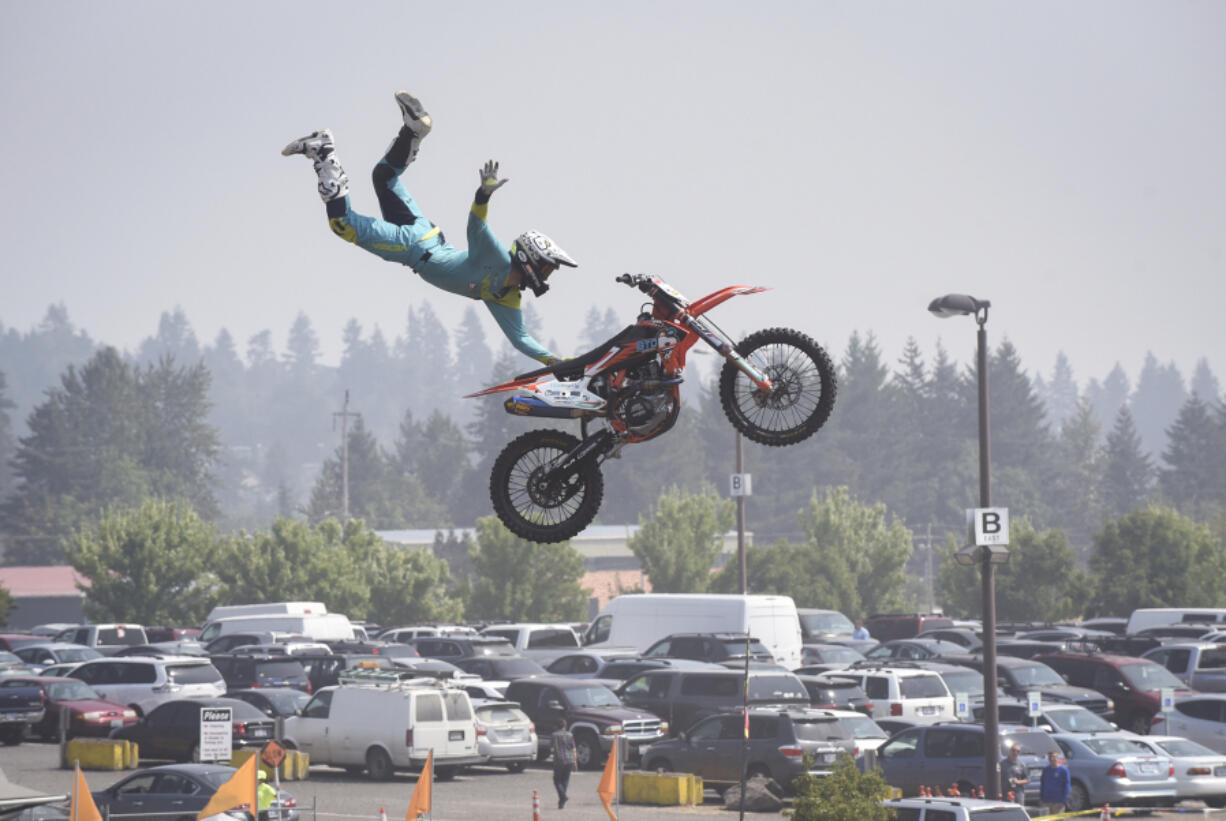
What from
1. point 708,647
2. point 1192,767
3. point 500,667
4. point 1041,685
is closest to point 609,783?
point 1192,767

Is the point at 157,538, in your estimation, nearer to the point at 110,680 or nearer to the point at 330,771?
the point at 110,680

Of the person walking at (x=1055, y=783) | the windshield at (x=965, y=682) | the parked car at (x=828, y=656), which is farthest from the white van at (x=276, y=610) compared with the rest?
the person walking at (x=1055, y=783)

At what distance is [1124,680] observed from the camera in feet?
123

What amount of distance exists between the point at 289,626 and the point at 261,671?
973cm

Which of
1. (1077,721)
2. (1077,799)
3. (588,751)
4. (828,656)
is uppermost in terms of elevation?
(828,656)

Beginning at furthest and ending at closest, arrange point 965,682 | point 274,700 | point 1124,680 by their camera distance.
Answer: point 1124,680
point 965,682
point 274,700

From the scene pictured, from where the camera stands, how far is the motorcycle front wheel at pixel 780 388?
911cm

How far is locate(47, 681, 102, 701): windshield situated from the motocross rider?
32820 millimetres

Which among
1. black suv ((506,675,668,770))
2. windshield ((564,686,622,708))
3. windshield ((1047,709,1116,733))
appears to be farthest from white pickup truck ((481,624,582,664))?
windshield ((1047,709,1116,733))

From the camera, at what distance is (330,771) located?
36.2 metres

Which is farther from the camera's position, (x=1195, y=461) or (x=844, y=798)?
(x=1195, y=461)

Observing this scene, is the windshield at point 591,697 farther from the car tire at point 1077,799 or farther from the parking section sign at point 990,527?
the parking section sign at point 990,527

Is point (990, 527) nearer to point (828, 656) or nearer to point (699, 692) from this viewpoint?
point (699, 692)

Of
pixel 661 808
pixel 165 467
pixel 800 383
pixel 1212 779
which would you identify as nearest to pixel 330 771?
pixel 661 808
